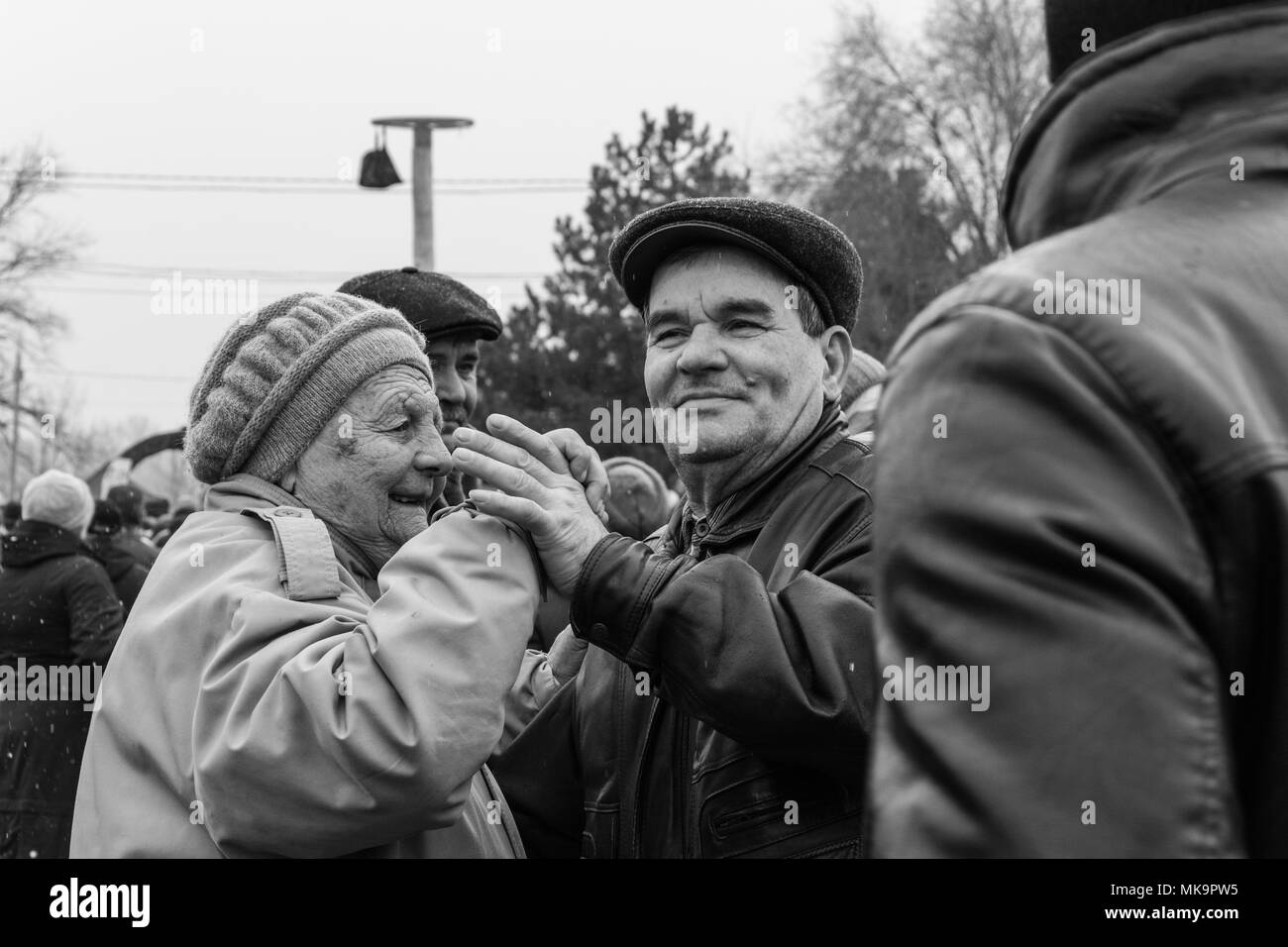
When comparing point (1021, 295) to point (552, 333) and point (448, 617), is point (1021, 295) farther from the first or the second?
point (552, 333)

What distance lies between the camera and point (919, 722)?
40.8 inches

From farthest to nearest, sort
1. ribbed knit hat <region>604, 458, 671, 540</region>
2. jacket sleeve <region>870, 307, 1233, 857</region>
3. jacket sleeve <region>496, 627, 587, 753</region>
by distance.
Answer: ribbed knit hat <region>604, 458, 671, 540</region>, jacket sleeve <region>496, 627, 587, 753</region>, jacket sleeve <region>870, 307, 1233, 857</region>

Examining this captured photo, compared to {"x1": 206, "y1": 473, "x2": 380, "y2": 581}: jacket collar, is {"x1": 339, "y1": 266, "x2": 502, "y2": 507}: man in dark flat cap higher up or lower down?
higher up

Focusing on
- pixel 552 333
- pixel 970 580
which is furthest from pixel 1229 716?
pixel 552 333

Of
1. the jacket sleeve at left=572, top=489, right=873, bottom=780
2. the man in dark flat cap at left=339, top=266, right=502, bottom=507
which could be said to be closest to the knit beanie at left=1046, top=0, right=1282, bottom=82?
the jacket sleeve at left=572, top=489, right=873, bottom=780

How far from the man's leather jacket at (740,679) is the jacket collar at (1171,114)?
1.30 m

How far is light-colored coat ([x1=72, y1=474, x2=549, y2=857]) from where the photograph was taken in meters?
2.31

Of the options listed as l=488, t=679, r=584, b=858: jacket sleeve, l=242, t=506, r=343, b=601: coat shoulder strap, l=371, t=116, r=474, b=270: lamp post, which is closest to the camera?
l=242, t=506, r=343, b=601: coat shoulder strap

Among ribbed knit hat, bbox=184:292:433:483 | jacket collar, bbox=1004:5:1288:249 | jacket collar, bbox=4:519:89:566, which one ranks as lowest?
jacket collar, bbox=1004:5:1288:249

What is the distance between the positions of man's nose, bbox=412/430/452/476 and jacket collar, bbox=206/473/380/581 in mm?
213

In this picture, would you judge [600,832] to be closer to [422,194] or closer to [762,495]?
[762,495]

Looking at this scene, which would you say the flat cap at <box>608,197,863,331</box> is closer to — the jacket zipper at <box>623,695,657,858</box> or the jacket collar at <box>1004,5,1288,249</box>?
the jacket zipper at <box>623,695,657,858</box>

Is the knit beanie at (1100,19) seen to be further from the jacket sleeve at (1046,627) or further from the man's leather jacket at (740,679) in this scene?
the man's leather jacket at (740,679)

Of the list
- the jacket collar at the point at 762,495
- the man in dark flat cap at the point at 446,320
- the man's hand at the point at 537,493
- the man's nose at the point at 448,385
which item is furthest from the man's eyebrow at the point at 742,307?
the man's nose at the point at 448,385
